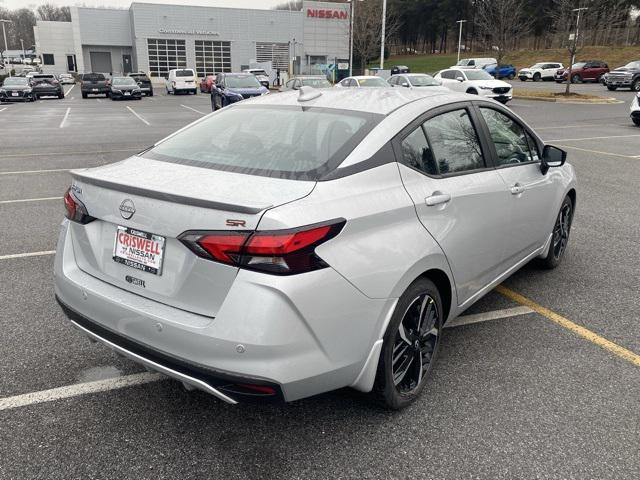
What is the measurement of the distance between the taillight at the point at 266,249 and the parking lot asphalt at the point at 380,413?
0.98 metres

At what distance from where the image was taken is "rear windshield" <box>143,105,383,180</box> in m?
2.71

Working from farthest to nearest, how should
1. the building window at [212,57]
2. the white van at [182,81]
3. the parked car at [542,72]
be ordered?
1. the building window at [212,57]
2. the parked car at [542,72]
3. the white van at [182,81]

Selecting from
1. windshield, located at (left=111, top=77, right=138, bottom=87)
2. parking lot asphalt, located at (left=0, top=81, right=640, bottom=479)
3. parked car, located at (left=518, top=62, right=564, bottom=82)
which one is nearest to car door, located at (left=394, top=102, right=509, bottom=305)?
parking lot asphalt, located at (left=0, top=81, right=640, bottom=479)

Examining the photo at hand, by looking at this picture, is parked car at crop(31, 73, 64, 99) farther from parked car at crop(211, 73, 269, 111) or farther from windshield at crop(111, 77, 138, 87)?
parked car at crop(211, 73, 269, 111)

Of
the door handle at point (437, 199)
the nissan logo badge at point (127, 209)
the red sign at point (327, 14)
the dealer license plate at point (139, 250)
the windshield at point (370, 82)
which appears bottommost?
the dealer license plate at point (139, 250)

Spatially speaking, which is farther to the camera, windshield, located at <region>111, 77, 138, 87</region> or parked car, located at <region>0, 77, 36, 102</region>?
windshield, located at <region>111, 77, 138, 87</region>

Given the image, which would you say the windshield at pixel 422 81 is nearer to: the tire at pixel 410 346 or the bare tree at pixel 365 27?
the tire at pixel 410 346

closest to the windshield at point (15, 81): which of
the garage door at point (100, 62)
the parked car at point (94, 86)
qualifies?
the parked car at point (94, 86)

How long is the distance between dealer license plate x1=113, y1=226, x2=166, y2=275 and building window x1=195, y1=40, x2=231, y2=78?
6638 cm

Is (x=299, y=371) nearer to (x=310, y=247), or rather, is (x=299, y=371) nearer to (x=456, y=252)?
(x=310, y=247)

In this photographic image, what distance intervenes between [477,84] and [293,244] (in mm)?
24855

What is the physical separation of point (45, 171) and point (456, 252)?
351 inches

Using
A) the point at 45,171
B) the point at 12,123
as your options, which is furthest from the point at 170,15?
the point at 45,171

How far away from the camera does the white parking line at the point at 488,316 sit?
3984 millimetres
